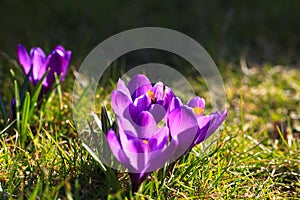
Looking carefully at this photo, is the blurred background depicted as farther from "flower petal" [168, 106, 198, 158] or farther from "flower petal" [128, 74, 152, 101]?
"flower petal" [168, 106, 198, 158]

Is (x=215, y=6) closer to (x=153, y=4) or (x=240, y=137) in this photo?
(x=153, y=4)

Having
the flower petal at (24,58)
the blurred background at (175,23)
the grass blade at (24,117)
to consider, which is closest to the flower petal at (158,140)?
the grass blade at (24,117)

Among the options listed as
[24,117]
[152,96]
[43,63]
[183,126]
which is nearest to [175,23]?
[43,63]

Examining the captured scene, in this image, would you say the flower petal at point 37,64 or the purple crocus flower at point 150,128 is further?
the flower petal at point 37,64

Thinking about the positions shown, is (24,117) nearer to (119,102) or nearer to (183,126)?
(119,102)

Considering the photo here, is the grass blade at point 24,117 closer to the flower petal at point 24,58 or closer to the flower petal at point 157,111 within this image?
the flower petal at point 24,58

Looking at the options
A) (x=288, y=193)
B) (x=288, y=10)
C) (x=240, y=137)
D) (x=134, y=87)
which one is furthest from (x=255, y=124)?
(x=288, y=10)

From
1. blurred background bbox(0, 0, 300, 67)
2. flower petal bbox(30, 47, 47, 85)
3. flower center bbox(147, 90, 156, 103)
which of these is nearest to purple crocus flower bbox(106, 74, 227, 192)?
flower center bbox(147, 90, 156, 103)
